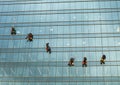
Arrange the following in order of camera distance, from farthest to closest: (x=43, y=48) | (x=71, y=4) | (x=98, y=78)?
(x=71, y=4) → (x=43, y=48) → (x=98, y=78)

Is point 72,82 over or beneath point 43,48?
beneath

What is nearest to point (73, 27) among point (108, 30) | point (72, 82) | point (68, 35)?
point (68, 35)

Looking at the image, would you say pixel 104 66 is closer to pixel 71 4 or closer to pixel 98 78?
pixel 98 78

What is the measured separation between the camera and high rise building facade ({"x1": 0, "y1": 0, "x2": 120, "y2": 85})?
61.8m

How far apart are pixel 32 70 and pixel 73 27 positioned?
512 inches

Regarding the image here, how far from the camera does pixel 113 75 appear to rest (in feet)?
199

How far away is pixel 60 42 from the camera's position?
65.6m

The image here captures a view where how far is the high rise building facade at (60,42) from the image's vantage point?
61.8 metres

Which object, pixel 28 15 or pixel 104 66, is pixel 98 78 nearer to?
pixel 104 66

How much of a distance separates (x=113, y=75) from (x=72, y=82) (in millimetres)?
8326

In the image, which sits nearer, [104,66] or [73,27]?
[104,66]

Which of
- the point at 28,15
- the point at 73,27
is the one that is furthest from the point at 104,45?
the point at 28,15

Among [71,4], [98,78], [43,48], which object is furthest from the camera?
[71,4]

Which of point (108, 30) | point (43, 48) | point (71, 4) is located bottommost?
point (43, 48)
